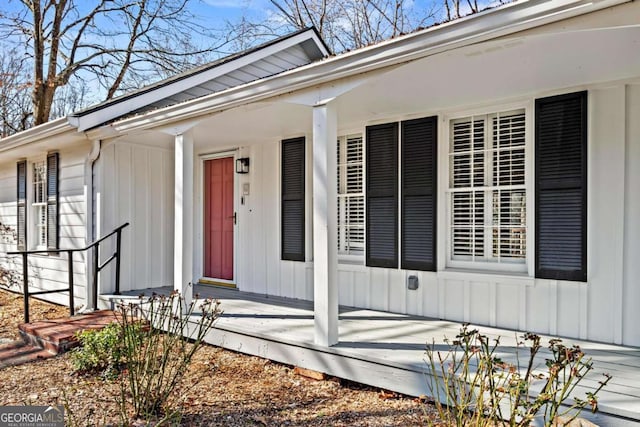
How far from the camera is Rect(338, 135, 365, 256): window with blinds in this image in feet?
16.0

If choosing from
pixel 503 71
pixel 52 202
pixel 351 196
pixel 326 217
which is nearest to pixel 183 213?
pixel 351 196

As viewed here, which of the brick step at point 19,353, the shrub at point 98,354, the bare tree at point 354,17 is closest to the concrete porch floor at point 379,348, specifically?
the shrub at point 98,354

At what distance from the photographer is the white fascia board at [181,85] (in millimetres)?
5434

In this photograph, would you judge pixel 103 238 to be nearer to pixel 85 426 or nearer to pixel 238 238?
pixel 238 238

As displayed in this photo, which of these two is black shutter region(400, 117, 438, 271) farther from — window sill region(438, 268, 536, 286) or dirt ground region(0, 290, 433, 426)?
dirt ground region(0, 290, 433, 426)

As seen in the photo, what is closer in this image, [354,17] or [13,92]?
[354,17]

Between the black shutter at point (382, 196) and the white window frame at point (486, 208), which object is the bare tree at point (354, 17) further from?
the white window frame at point (486, 208)

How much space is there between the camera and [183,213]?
4684 mm

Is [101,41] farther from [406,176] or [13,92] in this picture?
[406,176]

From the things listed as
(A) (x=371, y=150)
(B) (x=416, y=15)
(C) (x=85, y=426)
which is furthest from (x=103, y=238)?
(B) (x=416, y=15)

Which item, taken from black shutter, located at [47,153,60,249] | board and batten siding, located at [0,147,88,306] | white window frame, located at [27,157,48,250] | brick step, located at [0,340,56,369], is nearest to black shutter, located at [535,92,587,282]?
brick step, located at [0,340,56,369]

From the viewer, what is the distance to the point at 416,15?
1278 cm

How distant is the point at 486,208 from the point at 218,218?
3.77 meters

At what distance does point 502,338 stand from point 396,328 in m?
0.87
